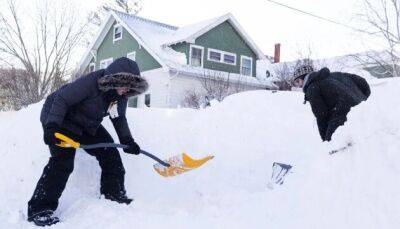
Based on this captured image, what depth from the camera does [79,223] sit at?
344 cm

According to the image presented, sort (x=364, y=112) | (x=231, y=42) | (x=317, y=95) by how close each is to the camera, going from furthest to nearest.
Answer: (x=231, y=42) < (x=317, y=95) < (x=364, y=112)

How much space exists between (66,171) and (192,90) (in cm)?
1428

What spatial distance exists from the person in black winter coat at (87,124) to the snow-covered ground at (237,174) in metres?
0.17

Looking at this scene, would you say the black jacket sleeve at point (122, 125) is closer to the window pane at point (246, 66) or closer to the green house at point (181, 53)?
the green house at point (181, 53)

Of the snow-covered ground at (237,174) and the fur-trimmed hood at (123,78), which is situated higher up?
the fur-trimmed hood at (123,78)

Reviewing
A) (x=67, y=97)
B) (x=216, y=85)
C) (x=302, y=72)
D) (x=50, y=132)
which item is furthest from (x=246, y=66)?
(x=50, y=132)

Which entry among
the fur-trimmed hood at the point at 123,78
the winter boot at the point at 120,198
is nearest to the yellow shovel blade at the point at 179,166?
the winter boot at the point at 120,198

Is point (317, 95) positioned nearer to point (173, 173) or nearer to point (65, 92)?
point (173, 173)

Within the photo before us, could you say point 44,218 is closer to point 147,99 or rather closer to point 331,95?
point 331,95

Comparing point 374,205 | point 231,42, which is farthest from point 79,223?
point 231,42

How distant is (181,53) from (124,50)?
3174mm

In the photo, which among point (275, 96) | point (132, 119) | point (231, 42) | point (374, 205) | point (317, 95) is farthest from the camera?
point (231, 42)

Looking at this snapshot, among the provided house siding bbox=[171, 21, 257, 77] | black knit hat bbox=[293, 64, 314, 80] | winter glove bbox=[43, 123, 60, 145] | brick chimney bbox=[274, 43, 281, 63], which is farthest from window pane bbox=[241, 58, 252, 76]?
winter glove bbox=[43, 123, 60, 145]

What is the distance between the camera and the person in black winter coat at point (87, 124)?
11.6 ft
